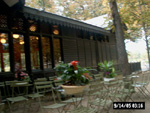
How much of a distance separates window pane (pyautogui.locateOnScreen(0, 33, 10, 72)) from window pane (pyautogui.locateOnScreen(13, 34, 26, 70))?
0.38 metres

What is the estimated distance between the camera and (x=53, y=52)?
9.20 meters

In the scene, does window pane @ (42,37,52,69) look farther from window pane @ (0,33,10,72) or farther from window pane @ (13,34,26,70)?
window pane @ (0,33,10,72)

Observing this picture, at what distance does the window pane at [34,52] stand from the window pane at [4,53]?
4.21ft

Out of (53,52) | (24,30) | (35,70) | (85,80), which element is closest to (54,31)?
(53,52)

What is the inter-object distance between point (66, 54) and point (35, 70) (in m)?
2.36

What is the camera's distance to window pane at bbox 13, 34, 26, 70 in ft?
24.9

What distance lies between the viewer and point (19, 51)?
7715 millimetres

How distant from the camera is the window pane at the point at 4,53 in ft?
23.2

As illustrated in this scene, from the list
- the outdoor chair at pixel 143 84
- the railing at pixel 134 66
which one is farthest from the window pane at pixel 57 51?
the railing at pixel 134 66

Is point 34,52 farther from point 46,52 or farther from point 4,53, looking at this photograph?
point 4,53

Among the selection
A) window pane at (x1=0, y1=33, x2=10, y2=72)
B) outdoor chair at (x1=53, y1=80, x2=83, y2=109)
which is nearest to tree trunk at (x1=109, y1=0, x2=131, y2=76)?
outdoor chair at (x1=53, y1=80, x2=83, y2=109)

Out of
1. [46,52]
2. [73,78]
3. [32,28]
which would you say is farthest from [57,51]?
[73,78]

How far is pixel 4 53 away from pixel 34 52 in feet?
5.22

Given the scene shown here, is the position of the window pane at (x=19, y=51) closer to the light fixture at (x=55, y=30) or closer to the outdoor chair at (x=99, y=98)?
the light fixture at (x=55, y=30)
